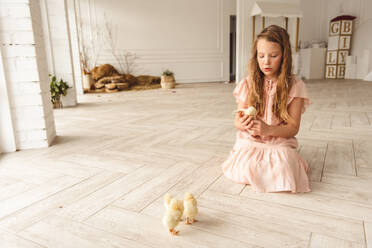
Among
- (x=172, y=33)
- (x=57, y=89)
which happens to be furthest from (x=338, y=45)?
(x=57, y=89)

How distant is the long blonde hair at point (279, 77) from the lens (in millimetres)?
1392

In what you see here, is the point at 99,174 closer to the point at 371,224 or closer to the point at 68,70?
the point at 371,224

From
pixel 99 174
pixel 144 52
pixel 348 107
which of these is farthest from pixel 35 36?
pixel 144 52

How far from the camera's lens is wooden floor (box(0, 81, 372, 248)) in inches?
42.6

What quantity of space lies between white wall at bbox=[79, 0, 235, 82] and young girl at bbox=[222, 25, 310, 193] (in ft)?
20.8

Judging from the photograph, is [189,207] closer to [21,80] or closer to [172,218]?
[172,218]

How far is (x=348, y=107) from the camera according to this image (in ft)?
12.2

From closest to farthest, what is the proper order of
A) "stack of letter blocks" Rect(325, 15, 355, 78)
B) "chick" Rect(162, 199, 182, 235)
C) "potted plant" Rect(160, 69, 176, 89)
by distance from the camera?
"chick" Rect(162, 199, 182, 235) < "potted plant" Rect(160, 69, 176, 89) < "stack of letter blocks" Rect(325, 15, 355, 78)

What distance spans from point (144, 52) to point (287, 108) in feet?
21.3

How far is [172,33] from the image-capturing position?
7746 mm

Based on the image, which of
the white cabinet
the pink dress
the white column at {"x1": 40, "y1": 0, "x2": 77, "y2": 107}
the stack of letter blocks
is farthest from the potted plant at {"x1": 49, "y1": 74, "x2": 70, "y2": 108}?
the stack of letter blocks

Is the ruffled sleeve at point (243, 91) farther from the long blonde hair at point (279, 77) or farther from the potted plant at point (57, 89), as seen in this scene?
the potted plant at point (57, 89)

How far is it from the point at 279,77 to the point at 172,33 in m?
6.68

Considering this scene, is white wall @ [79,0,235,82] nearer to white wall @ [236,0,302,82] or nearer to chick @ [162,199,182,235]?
white wall @ [236,0,302,82]
